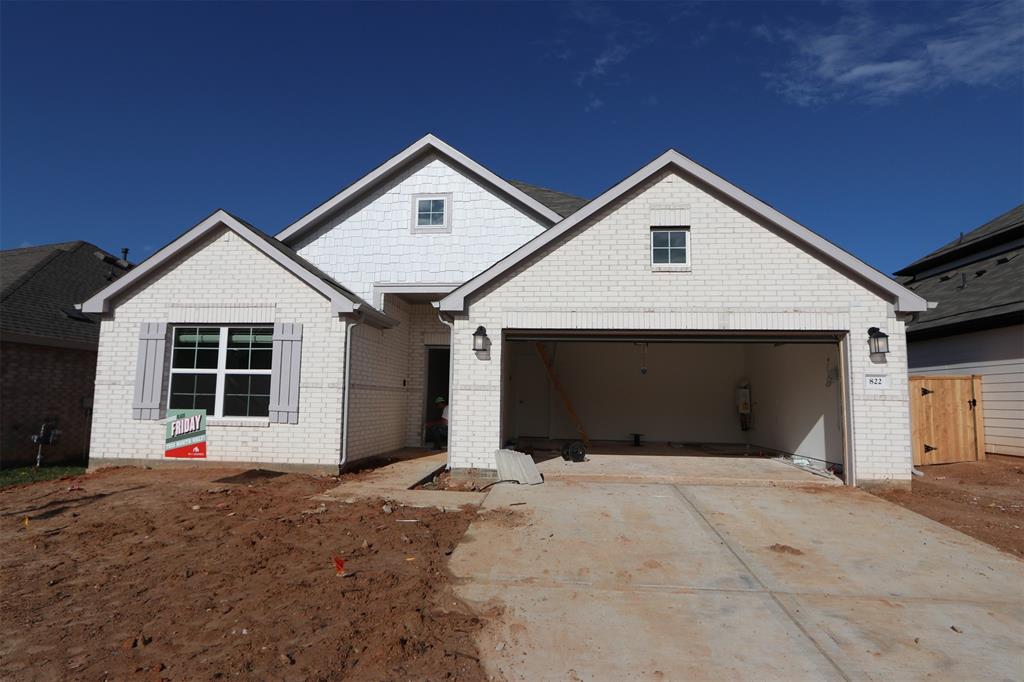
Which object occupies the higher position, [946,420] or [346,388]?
[346,388]

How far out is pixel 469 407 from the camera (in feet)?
29.9

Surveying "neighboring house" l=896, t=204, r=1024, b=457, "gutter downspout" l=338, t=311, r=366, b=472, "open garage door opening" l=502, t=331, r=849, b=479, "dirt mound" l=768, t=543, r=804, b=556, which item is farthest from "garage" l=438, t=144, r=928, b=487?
"dirt mound" l=768, t=543, r=804, b=556

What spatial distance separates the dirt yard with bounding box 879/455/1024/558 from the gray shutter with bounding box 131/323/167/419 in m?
12.7

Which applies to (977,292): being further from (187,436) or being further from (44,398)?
(44,398)

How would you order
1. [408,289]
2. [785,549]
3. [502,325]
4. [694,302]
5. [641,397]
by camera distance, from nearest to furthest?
[785,549], [694,302], [502,325], [408,289], [641,397]

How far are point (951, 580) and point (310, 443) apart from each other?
911 centimetres

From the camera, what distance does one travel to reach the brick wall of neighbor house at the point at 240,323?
9.62 meters

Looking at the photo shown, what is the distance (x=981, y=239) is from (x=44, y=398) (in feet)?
83.4

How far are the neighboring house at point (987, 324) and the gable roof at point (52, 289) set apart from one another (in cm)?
1758

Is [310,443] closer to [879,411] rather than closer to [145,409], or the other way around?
[145,409]

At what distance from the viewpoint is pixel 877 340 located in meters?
8.50

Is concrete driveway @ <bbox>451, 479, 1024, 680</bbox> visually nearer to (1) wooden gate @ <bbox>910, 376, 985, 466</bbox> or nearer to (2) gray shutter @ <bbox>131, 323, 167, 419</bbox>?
(1) wooden gate @ <bbox>910, 376, 985, 466</bbox>

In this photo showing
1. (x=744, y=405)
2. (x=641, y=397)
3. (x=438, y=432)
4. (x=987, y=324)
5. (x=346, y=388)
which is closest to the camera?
(x=346, y=388)

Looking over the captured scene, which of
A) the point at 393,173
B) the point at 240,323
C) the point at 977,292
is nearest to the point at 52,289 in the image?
the point at 240,323
